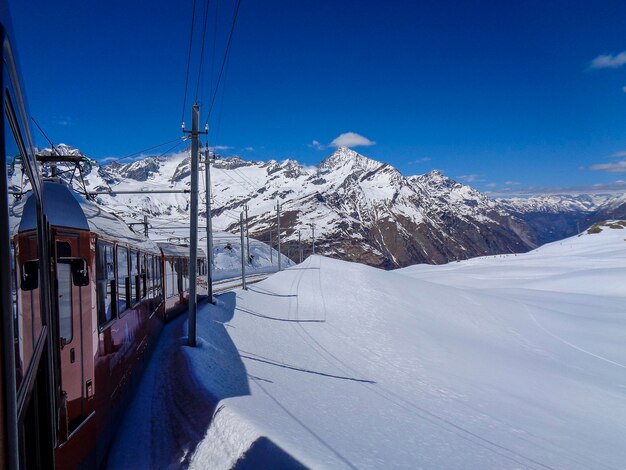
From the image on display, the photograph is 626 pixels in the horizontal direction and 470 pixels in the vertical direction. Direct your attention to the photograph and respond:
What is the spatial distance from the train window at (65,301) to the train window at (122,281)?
8.51ft

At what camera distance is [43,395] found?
2.94 meters

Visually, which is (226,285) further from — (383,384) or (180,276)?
(383,384)

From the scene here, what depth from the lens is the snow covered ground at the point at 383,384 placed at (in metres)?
7.17

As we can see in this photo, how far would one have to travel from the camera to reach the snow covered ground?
717cm

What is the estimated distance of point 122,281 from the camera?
8.30m

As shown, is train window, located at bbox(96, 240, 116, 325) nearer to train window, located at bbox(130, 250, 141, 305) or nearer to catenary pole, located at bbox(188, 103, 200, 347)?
train window, located at bbox(130, 250, 141, 305)

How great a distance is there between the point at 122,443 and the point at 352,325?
1593 cm

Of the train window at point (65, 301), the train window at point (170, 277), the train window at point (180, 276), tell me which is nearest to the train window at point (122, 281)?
the train window at point (65, 301)

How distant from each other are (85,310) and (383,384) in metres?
9.71

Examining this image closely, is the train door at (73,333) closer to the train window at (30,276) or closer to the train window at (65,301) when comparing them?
the train window at (65,301)

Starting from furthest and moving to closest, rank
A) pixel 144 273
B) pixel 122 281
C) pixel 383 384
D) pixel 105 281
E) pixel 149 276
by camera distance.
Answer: pixel 383 384
pixel 149 276
pixel 144 273
pixel 122 281
pixel 105 281

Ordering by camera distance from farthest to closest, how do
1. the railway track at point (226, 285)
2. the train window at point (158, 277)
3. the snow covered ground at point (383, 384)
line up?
the railway track at point (226, 285)
the train window at point (158, 277)
the snow covered ground at point (383, 384)

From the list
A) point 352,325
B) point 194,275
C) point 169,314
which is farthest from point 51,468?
point 352,325

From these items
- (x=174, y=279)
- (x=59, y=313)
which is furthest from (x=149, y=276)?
(x=59, y=313)
